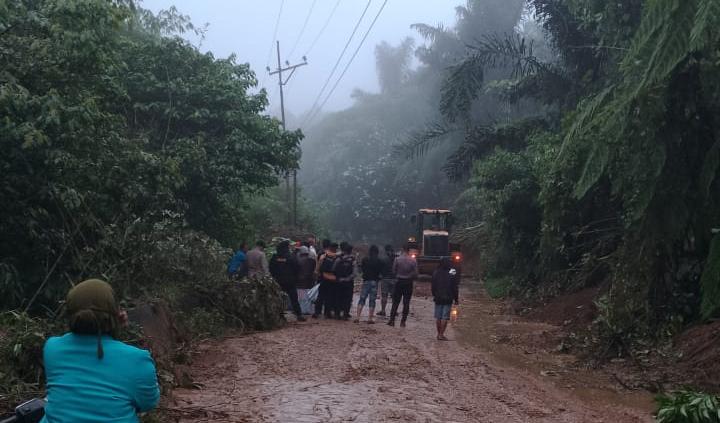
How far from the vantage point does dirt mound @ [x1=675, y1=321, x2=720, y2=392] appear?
9219mm

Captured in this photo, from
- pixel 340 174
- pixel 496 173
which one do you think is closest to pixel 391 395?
pixel 496 173

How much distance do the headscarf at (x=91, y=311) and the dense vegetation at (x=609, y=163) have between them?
628cm

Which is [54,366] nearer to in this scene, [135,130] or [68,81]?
[68,81]

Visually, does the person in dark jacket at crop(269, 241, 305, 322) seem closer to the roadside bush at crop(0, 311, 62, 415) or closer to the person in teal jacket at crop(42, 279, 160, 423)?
the roadside bush at crop(0, 311, 62, 415)

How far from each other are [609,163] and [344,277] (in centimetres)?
682

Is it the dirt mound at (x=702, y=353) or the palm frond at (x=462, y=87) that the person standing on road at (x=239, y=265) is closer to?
the dirt mound at (x=702, y=353)

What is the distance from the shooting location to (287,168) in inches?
819

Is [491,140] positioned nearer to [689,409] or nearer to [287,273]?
[287,273]

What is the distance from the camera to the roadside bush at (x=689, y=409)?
647 centimetres

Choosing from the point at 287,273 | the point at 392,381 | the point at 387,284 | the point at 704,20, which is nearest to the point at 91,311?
the point at 704,20

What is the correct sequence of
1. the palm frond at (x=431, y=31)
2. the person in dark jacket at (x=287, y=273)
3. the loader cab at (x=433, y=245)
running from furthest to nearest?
the palm frond at (x=431, y=31)
the loader cab at (x=433, y=245)
the person in dark jacket at (x=287, y=273)

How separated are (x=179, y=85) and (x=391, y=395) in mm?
12548

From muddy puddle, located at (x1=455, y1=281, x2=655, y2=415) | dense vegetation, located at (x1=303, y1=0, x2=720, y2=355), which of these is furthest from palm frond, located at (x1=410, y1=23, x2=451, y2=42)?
muddy puddle, located at (x1=455, y1=281, x2=655, y2=415)

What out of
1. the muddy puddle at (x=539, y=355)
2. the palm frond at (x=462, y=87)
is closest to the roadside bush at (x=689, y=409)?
the muddy puddle at (x=539, y=355)
